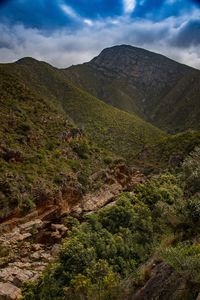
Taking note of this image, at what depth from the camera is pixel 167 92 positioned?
6068 inches

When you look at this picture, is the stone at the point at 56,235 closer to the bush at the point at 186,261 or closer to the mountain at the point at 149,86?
the bush at the point at 186,261

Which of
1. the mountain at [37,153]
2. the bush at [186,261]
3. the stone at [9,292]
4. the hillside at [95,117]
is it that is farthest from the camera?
the hillside at [95,117]

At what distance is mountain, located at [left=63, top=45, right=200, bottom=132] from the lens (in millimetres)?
116562

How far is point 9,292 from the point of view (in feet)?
49.1

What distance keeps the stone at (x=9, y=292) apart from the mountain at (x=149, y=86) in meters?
84.1

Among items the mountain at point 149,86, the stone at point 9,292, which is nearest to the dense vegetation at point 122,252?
the stone at point 9,292

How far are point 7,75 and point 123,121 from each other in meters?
33.6

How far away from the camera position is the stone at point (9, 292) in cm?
1456

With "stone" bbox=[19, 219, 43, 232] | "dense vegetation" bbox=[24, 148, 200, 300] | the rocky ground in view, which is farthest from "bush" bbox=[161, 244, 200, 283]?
"stone" bbox=[19, 219, 43, 232]

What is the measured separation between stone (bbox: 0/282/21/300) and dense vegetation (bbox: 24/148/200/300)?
1.34 m

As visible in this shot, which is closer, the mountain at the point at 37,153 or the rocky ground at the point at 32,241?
the rocky ground at the point at 32,241

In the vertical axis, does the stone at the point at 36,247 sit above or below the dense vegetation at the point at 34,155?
below

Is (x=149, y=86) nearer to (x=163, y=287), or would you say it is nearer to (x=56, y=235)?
(x=56, y=235)

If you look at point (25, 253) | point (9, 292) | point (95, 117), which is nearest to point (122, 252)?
point (9, 292)
